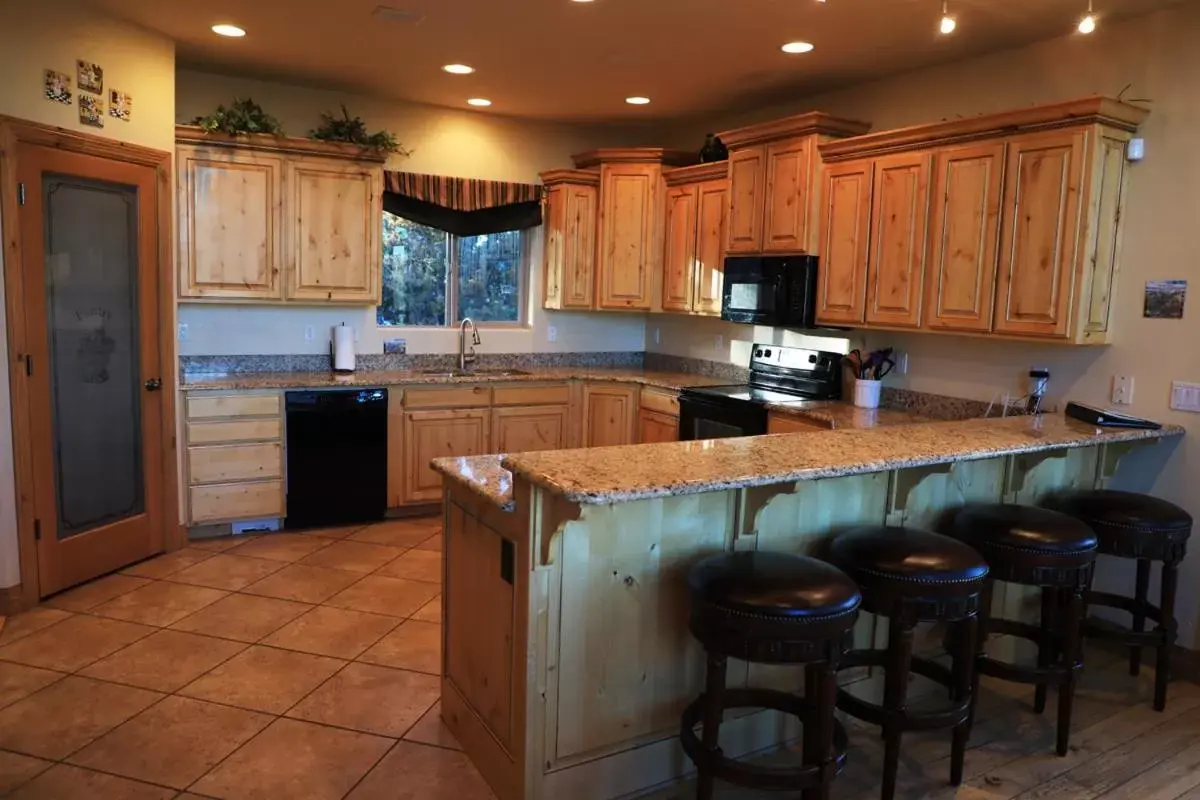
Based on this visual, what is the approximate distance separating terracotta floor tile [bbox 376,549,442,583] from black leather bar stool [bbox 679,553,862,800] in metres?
2.25

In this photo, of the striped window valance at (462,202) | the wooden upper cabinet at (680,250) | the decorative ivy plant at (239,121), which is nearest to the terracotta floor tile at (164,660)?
the decorative ivy plant at (239,121)

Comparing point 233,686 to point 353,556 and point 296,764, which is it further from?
point 353,556

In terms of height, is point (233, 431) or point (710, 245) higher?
point (710, 245)

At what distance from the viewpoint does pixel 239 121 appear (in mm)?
4809

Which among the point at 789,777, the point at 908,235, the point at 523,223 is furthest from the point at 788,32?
the point at 789,777

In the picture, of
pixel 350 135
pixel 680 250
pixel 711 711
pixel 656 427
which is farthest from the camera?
pixel 680 250

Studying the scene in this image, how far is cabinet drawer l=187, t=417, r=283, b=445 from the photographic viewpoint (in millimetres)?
4680

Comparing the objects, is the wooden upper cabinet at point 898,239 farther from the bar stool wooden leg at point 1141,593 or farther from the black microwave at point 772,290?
the bar stool wooden leg at point 1141,593

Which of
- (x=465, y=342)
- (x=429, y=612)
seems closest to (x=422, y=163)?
(x=465, y=342)

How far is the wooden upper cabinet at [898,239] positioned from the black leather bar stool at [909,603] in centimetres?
173

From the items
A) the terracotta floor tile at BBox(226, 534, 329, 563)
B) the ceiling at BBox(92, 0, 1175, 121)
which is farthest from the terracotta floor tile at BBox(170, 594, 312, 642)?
the ceiling at BBox(92, 0, 1175, 121)

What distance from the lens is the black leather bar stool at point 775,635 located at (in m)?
2.09

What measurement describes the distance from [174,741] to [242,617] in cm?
104

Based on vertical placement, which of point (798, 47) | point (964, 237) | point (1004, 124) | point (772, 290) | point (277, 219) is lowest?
point (772, 290)
